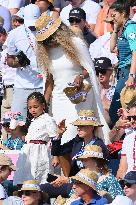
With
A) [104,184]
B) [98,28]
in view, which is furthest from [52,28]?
[98,28]

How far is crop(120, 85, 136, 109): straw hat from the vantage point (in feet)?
40.0

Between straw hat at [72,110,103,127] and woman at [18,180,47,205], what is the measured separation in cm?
101

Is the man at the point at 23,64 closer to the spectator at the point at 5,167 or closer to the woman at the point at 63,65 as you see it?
the woman at the point at 63,65

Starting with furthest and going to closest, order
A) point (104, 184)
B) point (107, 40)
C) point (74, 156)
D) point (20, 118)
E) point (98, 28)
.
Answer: point (98, 28) < point (107, 40) < point (20, 118) < point (74, 156) < point (104, 184)

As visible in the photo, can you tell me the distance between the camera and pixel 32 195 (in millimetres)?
11164

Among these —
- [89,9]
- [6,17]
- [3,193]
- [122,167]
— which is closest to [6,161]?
[3,193]

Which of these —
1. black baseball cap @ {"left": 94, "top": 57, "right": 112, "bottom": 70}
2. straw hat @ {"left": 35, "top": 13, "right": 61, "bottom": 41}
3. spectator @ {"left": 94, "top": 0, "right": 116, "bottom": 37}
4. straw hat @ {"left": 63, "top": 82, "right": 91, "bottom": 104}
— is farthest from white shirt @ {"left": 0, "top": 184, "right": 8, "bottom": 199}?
spectator @ {"left": 94, "top": 0, "right": 116, "bottom": 37}

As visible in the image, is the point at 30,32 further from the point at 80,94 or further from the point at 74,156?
the point at 74,156

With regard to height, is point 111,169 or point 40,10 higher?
point 40,10

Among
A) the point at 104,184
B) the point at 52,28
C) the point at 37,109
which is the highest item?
the point at 52,28

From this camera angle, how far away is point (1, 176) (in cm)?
1204

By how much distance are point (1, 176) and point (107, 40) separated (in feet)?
13.6

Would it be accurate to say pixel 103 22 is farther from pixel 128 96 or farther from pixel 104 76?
pixel 128 96

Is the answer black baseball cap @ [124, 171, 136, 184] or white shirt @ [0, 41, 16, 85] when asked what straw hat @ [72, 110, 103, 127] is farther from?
white shirt @ [0, 41, 16, 85]
